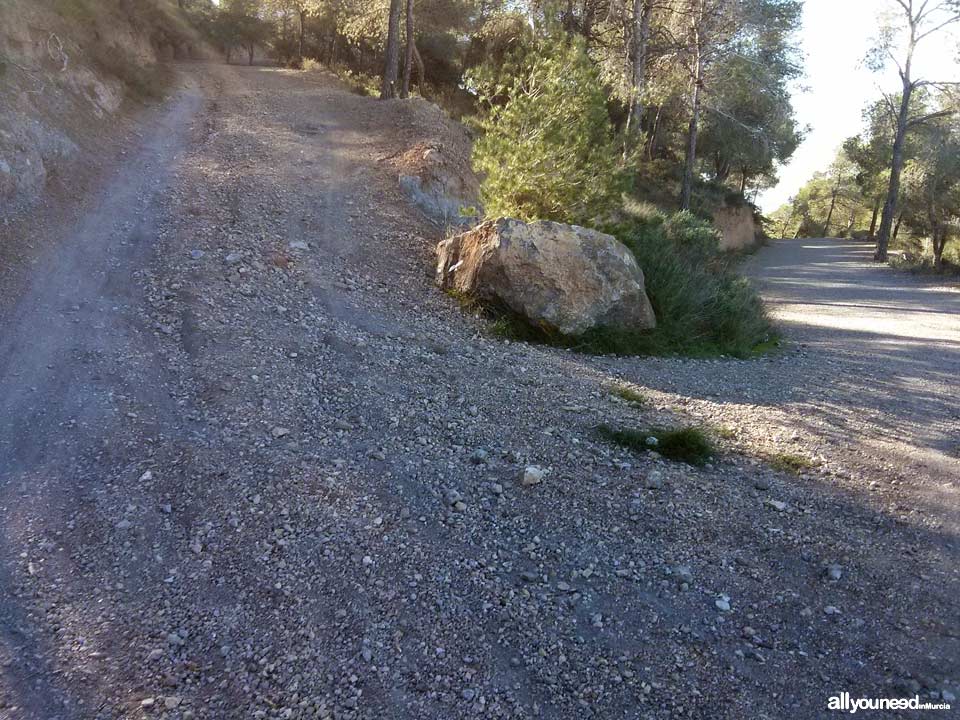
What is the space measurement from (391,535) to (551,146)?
6606 mm

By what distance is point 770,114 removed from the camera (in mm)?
19328

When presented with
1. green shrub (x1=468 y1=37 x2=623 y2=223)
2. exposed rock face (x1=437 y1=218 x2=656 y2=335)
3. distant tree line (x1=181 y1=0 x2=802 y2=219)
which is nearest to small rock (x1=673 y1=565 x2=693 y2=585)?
exposed rock face (x1=437 y1=218 x2=656 y2=335)

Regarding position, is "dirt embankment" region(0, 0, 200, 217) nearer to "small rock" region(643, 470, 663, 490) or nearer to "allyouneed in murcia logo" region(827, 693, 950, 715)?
"small rock" region(643, 470, 663, 490)

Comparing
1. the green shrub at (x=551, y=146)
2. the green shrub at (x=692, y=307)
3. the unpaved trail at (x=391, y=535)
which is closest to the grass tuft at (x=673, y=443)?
the unpaved trail at (x=391, y=535)

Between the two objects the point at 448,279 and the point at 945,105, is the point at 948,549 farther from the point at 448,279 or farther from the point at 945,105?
the point at 945,105

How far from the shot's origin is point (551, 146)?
8.98 meters

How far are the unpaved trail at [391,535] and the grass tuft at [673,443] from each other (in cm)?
13

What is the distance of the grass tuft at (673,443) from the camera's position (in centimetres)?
491

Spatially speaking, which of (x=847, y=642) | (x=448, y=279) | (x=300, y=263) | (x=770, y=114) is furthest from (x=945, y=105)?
(x=847, y=642)

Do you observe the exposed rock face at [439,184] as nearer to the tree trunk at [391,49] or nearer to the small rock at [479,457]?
the tree trunk at [391,49]

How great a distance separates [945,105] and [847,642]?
80.0 feet

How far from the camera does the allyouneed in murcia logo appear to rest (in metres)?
2.77

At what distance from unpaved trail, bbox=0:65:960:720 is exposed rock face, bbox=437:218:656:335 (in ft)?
3.18

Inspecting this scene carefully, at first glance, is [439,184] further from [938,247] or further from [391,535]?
[938,247]
